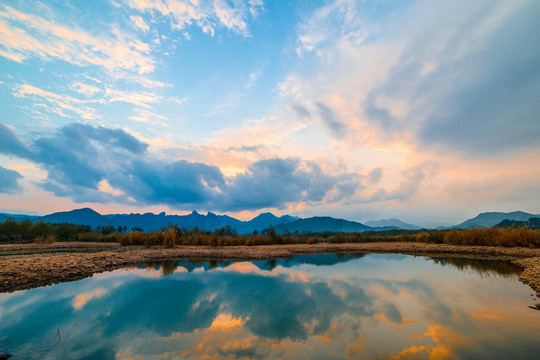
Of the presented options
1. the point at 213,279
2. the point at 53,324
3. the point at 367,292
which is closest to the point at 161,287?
the point at 213,279

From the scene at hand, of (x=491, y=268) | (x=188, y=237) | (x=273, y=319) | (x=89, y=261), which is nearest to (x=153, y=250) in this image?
(x=89, y=261)

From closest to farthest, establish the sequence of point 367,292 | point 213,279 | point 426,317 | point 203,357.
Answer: point 203,357 < point 426,317 < point 367,292 < point 213,279

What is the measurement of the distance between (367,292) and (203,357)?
24.4ft

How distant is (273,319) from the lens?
7.06m

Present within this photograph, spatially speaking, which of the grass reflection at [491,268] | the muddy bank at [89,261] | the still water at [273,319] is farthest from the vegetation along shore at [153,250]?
the still water at [273,319]

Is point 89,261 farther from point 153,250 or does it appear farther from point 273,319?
point 273,319

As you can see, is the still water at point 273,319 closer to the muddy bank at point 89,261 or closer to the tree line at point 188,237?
the muddy bank at point 89,261

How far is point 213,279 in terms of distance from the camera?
1230 centimetres

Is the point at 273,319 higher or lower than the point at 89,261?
lower

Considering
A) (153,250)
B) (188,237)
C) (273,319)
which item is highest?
(188,237)

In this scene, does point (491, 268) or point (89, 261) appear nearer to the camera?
point (491, 268)

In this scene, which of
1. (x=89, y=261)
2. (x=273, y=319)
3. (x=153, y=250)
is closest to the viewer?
(x=273, y=319)

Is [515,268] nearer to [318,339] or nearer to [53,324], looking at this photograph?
[318,339]

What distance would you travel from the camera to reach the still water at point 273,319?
5.23 metres
